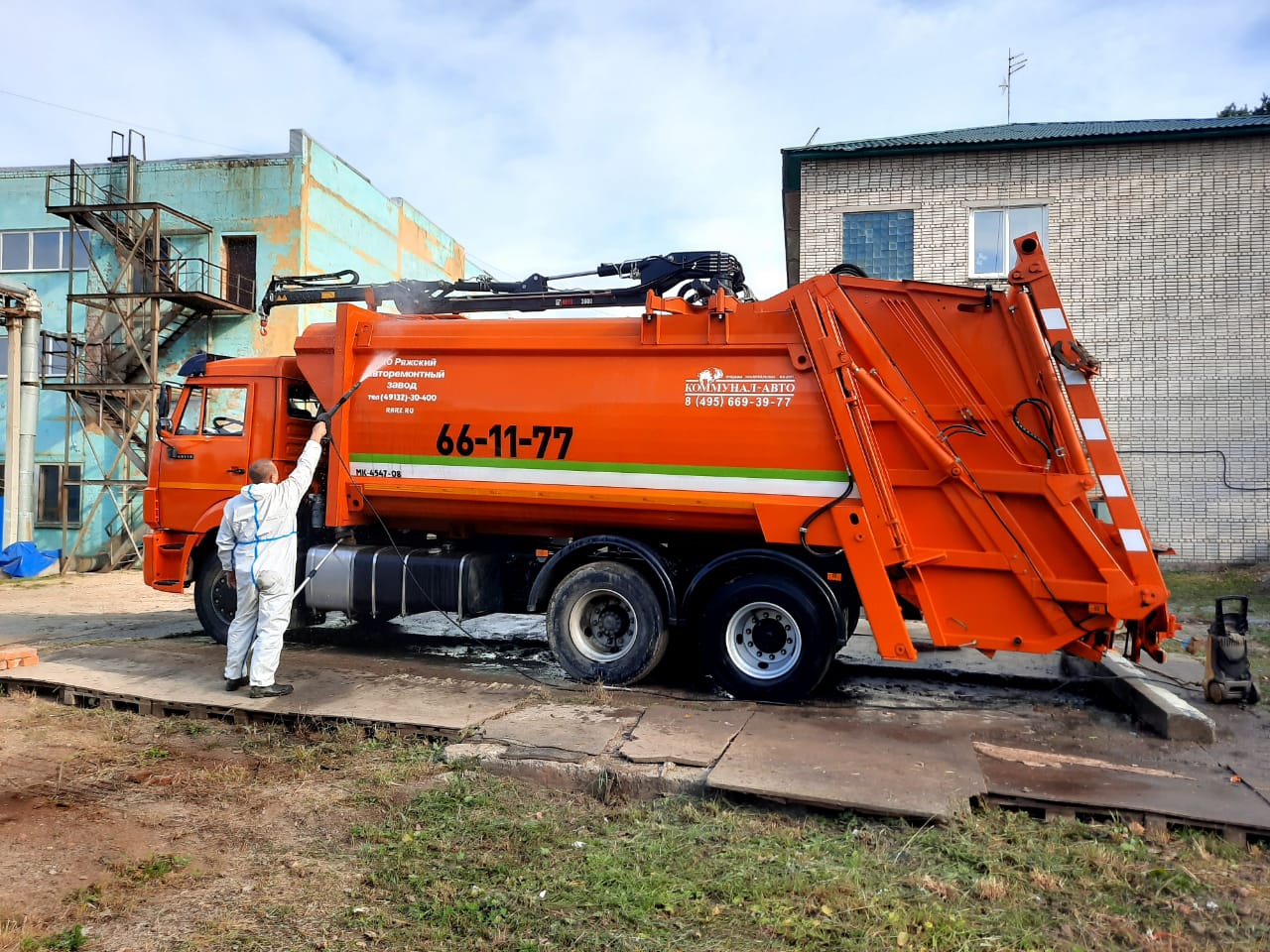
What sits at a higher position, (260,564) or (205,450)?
(205,450)

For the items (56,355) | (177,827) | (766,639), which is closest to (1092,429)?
(766,639)

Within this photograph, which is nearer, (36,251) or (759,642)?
(759,642)

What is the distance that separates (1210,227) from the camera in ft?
44.1

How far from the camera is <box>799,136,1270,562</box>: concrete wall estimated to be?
13344 mm

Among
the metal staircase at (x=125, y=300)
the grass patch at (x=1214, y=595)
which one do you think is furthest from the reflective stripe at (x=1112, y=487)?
the metal staircase at (x=125, y=300)

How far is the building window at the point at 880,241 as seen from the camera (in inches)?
567

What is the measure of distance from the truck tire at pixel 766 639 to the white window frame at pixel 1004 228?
32.6 ft

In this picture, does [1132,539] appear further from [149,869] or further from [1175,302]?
[1175,302]

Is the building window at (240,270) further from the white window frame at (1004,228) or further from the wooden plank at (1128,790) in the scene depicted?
the wooden plank at (1128,790)

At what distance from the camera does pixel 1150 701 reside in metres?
5.74

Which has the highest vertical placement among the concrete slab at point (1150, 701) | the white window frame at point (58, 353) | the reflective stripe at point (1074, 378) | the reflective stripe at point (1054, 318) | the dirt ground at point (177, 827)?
the white window frame at point (58, 353)

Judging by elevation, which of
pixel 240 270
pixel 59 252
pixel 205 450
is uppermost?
pixel 59 252

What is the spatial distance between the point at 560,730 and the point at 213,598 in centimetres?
460

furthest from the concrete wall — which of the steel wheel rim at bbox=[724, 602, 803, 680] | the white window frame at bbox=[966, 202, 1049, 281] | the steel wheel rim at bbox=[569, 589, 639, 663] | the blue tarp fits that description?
the blue tarp
